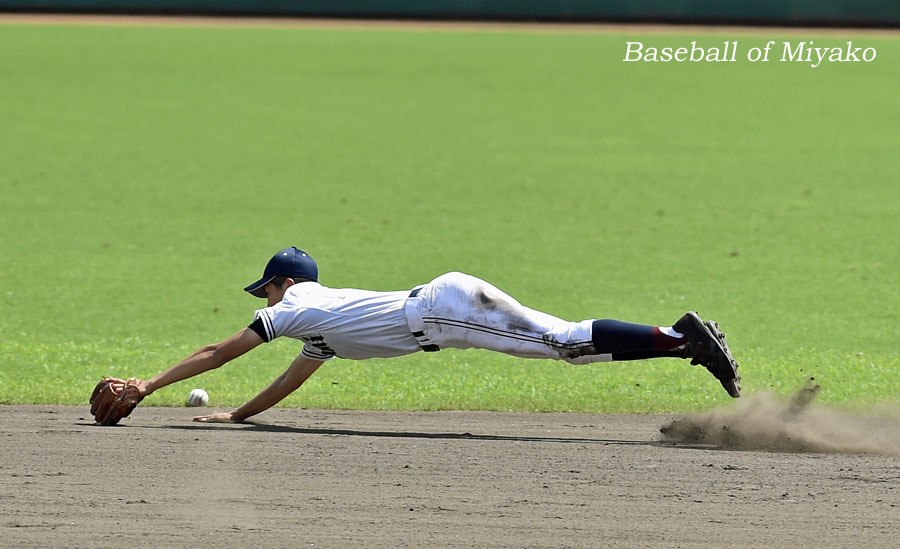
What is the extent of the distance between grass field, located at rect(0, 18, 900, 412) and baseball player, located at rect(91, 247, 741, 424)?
1127 mm

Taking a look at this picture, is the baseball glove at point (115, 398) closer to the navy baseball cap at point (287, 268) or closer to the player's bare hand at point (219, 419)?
the player's bare hand at point (219, 419)

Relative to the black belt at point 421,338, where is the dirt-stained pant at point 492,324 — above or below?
above

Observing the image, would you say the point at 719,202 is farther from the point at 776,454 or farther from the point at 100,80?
the point at 100,80

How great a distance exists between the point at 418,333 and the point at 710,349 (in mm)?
1796

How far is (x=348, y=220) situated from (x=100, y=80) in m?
14.5

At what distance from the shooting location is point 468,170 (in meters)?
19.5

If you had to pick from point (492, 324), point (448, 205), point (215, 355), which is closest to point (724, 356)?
point (492, 324)

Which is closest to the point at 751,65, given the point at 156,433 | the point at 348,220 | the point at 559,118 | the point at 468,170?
the point at 559,118

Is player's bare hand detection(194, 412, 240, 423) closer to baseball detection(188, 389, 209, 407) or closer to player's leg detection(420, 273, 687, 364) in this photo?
baseball detection(188, 389, 209, 407)

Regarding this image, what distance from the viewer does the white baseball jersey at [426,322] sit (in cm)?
726

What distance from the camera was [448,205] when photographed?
55.7 ft

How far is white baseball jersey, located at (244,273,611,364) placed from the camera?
7.26m

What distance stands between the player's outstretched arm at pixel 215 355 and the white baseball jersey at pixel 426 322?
97 mm

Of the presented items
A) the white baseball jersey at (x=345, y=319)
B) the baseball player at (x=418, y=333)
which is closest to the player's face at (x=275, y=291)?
the baseball player at (x=418, y=333)
